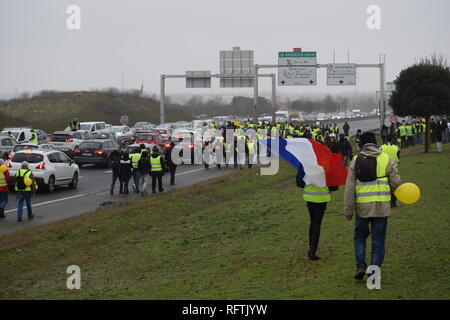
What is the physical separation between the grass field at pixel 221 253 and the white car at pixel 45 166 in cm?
517

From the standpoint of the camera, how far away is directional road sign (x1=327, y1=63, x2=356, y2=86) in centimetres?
5425

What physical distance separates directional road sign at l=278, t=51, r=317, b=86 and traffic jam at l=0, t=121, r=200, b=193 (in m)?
9.70

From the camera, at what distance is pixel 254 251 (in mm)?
13000

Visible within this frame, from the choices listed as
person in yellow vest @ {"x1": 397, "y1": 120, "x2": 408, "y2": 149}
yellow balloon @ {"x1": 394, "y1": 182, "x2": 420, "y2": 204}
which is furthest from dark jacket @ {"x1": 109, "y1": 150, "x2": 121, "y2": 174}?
person in yellow vest @ {"x1": 397, "y1": 120, "x2": 408, "y2": 149}

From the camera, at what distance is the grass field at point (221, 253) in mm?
9609

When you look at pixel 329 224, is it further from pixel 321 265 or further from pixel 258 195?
pixel 258 195

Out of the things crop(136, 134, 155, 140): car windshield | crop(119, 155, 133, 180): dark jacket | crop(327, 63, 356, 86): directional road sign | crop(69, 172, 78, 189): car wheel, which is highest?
crop(327, 63, 356, 86): directional road sign

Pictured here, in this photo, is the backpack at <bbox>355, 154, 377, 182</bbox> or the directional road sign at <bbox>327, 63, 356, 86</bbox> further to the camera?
the directional road sign at <bbox>327, 63, 356, 86</bbox>

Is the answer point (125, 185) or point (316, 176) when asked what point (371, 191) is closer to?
point (316, 176)

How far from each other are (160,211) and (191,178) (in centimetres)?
1183

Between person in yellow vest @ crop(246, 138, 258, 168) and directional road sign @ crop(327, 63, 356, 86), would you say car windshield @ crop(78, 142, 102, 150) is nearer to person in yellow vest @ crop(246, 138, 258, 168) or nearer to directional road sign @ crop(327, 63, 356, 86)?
person in yellow vest @ crop(246, 138, 258, 168)

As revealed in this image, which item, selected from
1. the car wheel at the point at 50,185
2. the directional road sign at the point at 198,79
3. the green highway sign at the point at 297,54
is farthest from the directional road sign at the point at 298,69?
the car wheel at the point at 50,185

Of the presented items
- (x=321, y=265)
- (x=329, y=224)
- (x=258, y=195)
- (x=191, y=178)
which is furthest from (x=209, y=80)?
(x=321, y=265)

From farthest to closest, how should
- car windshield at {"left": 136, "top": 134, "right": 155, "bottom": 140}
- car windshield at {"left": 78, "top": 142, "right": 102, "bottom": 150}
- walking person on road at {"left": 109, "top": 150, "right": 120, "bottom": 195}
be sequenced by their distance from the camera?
car windshield at {"left": 136, "top": 134, "right": 155, "bottom": 140} → car windshield at {"left": 78, "top": 142, "right": 102, "bottom": 150} → walking person on road at {"left": 109, "top": 150, "right": 120, "bottom": 195}
